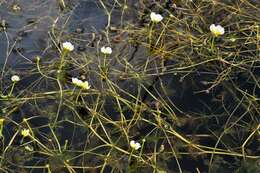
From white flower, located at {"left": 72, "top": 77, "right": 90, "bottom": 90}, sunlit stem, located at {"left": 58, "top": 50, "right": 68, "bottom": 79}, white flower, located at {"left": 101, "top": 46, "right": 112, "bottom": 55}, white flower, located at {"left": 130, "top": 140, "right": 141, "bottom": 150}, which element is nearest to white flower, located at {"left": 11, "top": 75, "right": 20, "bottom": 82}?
sunlit stem, located at {"left": 58, "top": 50, "right": 68, "bottom": 79}

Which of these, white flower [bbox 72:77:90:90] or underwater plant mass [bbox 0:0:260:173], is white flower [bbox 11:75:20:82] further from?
white flower [bbox 72:77:90:90]

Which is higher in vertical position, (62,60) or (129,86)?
(62,60)


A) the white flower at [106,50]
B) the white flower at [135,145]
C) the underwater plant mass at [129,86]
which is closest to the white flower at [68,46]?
the underwater plant mass at [129,86]

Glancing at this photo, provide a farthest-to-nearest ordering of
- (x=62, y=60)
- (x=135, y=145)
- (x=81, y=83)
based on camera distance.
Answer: (x=62, y=60) < (x=81, y=83) < (x=135, y=145)

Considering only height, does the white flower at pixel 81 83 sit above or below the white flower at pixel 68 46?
below

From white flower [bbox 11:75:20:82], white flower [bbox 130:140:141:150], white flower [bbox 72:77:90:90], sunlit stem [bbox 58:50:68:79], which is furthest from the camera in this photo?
sunlit stem [bbox 58:50:68:79]

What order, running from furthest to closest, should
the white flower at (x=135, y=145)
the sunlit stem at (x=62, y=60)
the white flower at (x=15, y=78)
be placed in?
the sunlit stem at (x=62, y=60) → the white flower at (x=15, y=78) → the white flower at (x=135, y=145)

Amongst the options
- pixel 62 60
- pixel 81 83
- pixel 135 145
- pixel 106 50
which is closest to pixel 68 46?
pixel 62 60

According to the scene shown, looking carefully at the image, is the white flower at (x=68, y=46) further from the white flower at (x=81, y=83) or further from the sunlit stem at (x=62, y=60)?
the white flower at (x=81, y=83)

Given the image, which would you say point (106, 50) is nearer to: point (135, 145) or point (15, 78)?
point (15, 78)

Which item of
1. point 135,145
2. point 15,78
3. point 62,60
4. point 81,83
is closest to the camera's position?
point 135,145

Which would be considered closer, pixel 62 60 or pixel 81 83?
pixel 81 83

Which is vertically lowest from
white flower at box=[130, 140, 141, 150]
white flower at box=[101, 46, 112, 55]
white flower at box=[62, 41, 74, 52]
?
white flower at box=[130, 140, 141, 150]
